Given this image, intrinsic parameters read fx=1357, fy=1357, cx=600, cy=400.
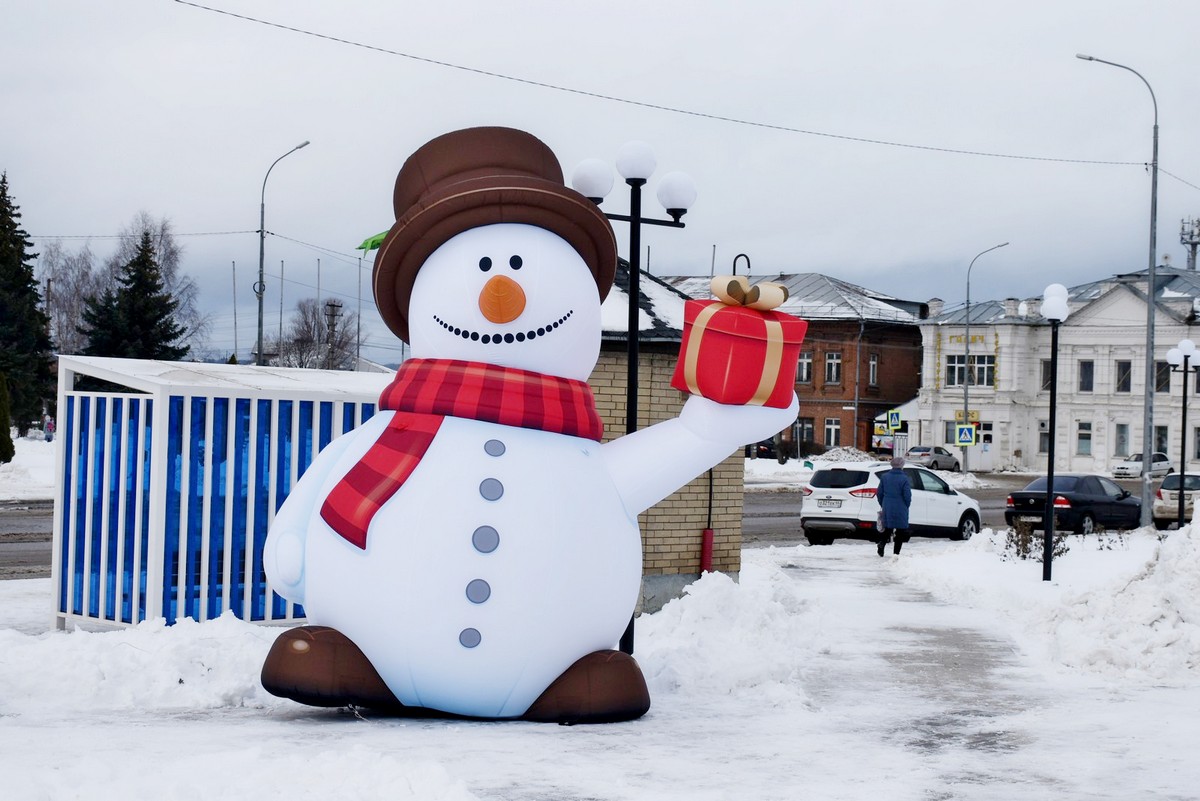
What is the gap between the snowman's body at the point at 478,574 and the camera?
21.6ft

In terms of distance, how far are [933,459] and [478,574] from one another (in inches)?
2059

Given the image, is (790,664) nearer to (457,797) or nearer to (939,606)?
(457,797)

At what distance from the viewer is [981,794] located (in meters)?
6.09

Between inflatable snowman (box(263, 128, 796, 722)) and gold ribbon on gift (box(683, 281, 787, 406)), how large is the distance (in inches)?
6.8

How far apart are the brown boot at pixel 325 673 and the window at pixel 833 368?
5904cm

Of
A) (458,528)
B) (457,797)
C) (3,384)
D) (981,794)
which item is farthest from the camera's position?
(3,384)

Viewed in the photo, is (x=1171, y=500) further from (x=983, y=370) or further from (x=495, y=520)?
(x=983, y=370)

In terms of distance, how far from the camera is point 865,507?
22547 millimetres

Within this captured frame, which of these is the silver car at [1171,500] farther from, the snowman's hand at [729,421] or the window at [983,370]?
the window at [983,370]

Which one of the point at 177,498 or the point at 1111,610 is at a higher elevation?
the point at 177,498

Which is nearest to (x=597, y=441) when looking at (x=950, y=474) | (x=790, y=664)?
(x=790, y=664)

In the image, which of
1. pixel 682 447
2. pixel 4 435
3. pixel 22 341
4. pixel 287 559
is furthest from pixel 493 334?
pixel 22 341

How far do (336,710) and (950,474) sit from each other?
46.2 metres

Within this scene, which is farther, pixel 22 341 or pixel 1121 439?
pixel 1121 439
